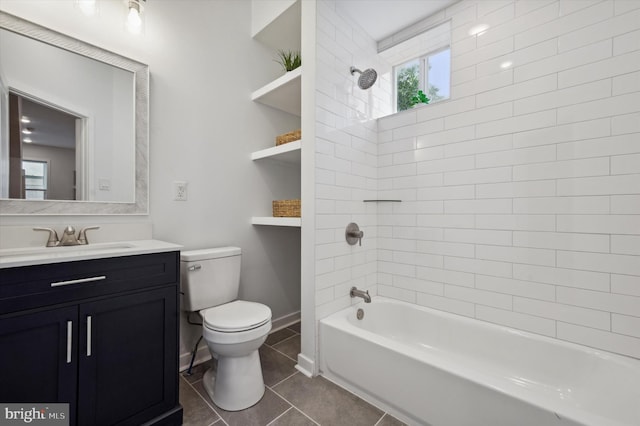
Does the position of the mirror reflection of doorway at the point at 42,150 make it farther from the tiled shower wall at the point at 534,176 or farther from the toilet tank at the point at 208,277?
the tiled shower wall at the point at 534,176

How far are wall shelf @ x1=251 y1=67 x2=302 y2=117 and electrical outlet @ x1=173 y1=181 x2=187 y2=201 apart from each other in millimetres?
968

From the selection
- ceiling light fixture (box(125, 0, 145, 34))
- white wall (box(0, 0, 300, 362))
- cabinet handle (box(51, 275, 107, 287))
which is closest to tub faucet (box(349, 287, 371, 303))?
white wall (box(0, 0, 300, 362))

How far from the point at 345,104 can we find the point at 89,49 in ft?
5.24

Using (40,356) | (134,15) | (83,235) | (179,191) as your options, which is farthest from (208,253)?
(134,15)

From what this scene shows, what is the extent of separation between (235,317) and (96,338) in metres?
0.62

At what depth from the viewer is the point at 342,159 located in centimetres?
202

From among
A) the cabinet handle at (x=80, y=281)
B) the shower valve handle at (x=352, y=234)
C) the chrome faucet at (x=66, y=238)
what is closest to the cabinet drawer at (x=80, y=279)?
the cabinet handle at (x=80, y=281)

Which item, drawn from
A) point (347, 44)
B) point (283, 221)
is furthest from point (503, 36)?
point (283, 221)

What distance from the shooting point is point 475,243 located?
1858mm

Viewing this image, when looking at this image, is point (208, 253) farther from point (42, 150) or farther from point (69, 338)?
point (42, 150)

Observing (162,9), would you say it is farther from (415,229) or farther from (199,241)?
(415,229)

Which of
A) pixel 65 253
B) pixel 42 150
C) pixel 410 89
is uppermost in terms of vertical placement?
pixel 410 89

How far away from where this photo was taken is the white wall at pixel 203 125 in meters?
1.58

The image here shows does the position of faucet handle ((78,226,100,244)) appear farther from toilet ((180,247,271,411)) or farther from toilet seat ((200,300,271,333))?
toilet seat ((200,300,271,333))
